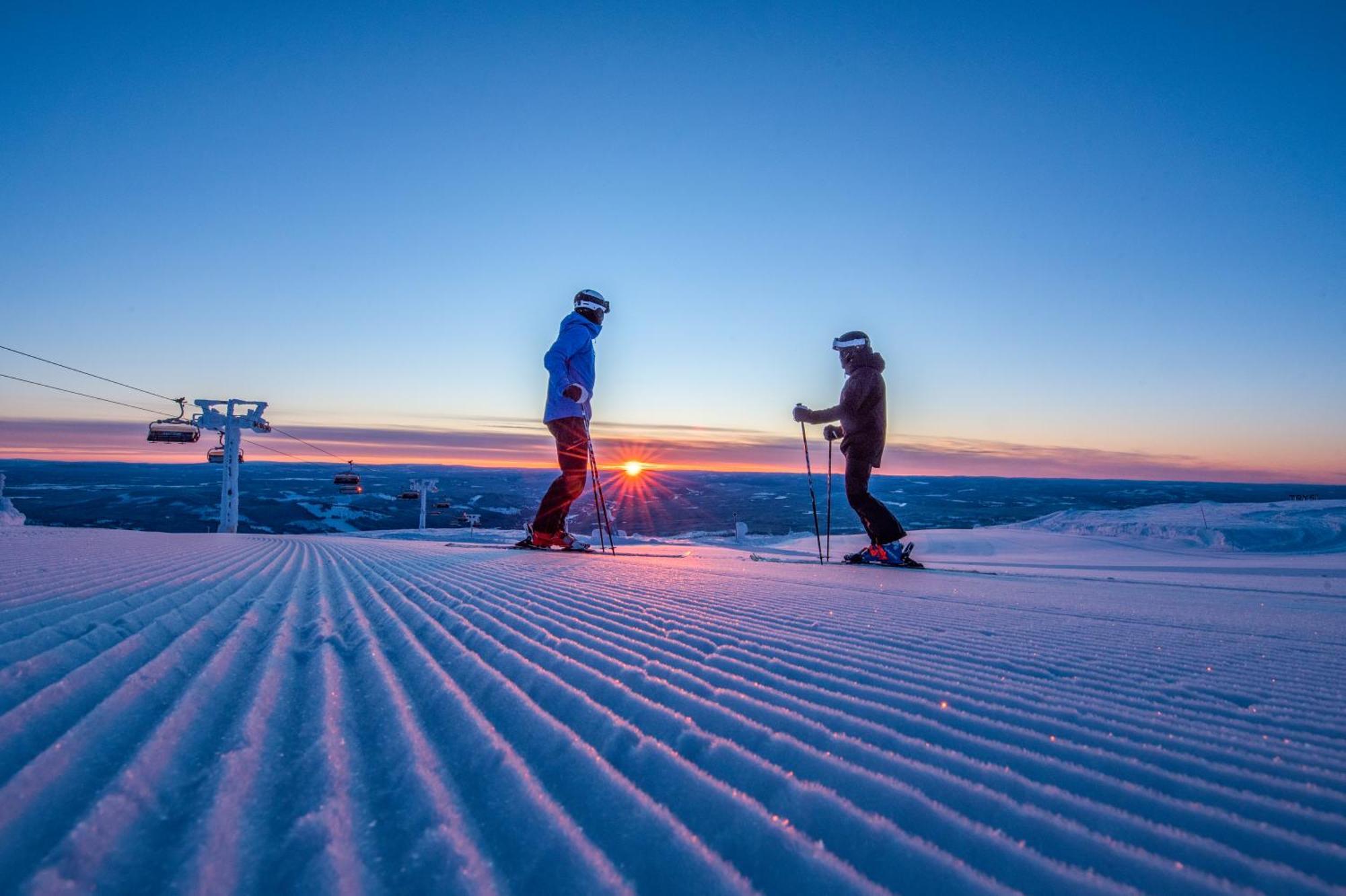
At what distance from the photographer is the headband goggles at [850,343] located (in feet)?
20.4

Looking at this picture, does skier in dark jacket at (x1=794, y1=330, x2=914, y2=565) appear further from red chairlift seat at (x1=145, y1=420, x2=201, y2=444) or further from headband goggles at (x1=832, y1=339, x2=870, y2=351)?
red chairlift seat at (x1=145, y1=420, x2=201, y2=444)

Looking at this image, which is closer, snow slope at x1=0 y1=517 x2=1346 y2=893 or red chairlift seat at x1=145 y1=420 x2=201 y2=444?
snow slope at x1=0 y1=517 x2=1346 y2=893

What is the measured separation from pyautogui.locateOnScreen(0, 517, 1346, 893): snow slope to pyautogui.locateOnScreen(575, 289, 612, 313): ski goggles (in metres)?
4.61

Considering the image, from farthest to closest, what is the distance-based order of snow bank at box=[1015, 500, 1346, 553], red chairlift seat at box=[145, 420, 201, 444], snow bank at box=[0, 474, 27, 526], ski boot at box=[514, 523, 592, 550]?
snow bank at box=[0, 474, 27, 526] → red chairlift seat at box=[145, 420, 201, 444] → snow bank at box=[1015, 500, 1346, 553] → ski boot at box=[514, 523, 592, 550]

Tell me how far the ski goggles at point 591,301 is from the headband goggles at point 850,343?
2397 mm

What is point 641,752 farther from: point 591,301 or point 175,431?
Answer: point 175,431

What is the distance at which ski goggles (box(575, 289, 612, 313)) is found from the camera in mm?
6598

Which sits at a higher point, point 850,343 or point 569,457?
point 850,343

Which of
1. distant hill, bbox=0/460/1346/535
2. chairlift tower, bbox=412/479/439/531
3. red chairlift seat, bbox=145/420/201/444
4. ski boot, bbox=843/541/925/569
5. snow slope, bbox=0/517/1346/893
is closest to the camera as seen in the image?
snow slope, bbox=0/517/1346/893

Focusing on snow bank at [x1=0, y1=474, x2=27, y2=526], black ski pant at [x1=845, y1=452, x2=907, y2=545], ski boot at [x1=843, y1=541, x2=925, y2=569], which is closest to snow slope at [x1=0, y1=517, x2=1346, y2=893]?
black ski pant at [x1=845, y1=452, x2=907, y2=545]

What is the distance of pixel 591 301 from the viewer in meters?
6.62

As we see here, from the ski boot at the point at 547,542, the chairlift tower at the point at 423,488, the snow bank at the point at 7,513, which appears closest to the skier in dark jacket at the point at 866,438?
the ski boot at the point at 547,542

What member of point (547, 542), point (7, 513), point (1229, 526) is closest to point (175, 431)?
point (7, 513)

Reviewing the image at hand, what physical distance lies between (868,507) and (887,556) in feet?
1.86
